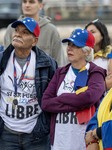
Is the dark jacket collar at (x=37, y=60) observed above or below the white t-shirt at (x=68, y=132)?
above

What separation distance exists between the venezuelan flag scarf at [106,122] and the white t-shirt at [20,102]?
3.92ft

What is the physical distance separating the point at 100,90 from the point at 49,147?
2.67ft

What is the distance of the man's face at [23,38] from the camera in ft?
20.2

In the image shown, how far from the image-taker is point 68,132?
19.4 feet

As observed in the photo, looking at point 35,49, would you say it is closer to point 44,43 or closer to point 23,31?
point 23,31

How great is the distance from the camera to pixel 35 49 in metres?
6.33

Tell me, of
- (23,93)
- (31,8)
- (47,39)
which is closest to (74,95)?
(23,93)

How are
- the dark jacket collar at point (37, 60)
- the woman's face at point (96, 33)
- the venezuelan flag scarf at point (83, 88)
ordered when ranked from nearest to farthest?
the venezuelan flag scarf at point (83, 88) → the dark jacket collar at point (37, 60) → the woman's face at point (96, 33)

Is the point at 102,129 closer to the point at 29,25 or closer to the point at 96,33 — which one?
the point at 29,25

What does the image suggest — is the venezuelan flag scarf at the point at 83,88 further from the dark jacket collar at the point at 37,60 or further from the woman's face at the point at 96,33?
the woman's face at the point at 96,33

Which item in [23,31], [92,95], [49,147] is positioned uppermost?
[23,31]

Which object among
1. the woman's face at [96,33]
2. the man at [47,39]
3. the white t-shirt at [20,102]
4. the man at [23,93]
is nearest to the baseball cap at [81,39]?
the man at [23,93]

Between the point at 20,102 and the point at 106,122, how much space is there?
1.38 meters

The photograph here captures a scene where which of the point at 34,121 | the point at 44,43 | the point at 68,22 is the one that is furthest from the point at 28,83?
the point at 68,22
